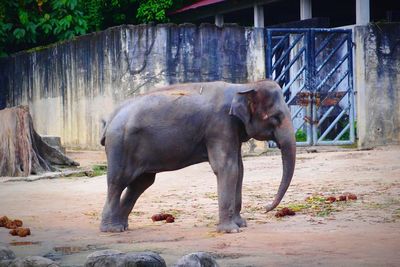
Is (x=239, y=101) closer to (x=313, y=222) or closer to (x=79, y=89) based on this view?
(x=313, y=222)

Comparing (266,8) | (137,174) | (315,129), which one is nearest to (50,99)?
(266,8)

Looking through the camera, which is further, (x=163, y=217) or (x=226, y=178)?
(x=163, y=217)

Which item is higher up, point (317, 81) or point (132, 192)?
point (317, 81)

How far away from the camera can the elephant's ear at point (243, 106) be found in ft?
28.5

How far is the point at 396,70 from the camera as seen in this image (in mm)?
16031

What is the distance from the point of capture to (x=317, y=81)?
16.3 m

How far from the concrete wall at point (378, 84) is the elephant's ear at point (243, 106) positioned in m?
7.42

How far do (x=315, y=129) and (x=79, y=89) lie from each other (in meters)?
6.15

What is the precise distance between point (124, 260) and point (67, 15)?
18.7 meters

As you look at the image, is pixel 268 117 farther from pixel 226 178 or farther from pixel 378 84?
pixel 378 84

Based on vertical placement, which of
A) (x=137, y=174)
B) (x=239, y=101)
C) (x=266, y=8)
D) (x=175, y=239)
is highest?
(x=266, y=8)

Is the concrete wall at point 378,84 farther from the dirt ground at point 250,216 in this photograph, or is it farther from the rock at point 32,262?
the rock at point 32,262

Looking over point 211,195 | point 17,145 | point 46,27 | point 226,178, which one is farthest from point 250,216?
point 46,27

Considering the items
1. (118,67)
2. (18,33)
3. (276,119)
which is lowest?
(276,119)
